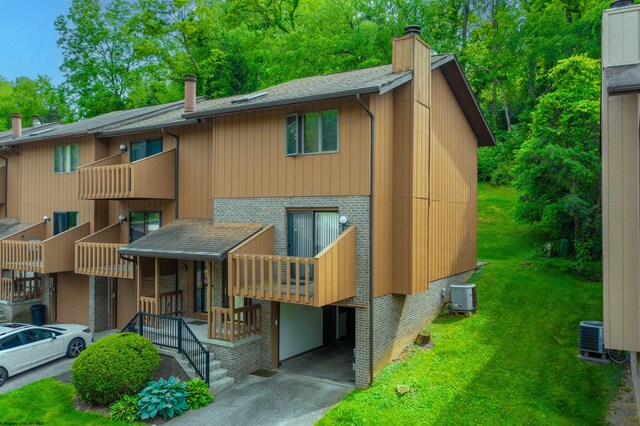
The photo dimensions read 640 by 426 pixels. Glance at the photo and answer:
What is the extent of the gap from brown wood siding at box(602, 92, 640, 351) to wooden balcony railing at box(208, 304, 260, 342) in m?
9.20

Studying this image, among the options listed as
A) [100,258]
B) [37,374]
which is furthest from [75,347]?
[100,258]

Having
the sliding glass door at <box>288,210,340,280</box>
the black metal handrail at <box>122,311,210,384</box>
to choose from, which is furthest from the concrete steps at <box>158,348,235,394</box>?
the sliding glass door at <box>288,210,340,280</box>

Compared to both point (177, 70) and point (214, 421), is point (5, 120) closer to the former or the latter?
point (177, 70)

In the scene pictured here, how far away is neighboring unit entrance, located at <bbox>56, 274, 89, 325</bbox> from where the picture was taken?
2022 cm

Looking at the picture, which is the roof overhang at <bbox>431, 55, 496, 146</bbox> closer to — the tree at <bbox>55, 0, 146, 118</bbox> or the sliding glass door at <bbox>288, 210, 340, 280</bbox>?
the sliding glass door at <bbox>288, 210, 340, 280</bbox>

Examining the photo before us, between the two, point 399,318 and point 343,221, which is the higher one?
point 343,221

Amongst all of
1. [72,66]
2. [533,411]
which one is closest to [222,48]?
[72,66]

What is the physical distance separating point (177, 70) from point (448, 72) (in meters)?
28.8

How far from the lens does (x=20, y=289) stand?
67.7 ft

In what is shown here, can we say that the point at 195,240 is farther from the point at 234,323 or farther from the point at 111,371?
the point at 111,371

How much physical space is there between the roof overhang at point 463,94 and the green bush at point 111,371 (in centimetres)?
1198

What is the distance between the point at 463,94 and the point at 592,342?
920cm

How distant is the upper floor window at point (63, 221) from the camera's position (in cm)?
2050

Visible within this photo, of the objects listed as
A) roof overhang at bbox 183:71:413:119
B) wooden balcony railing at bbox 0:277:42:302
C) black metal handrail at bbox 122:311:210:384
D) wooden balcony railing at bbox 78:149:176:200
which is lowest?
black metal handrail at bbox 122:311:210:384
